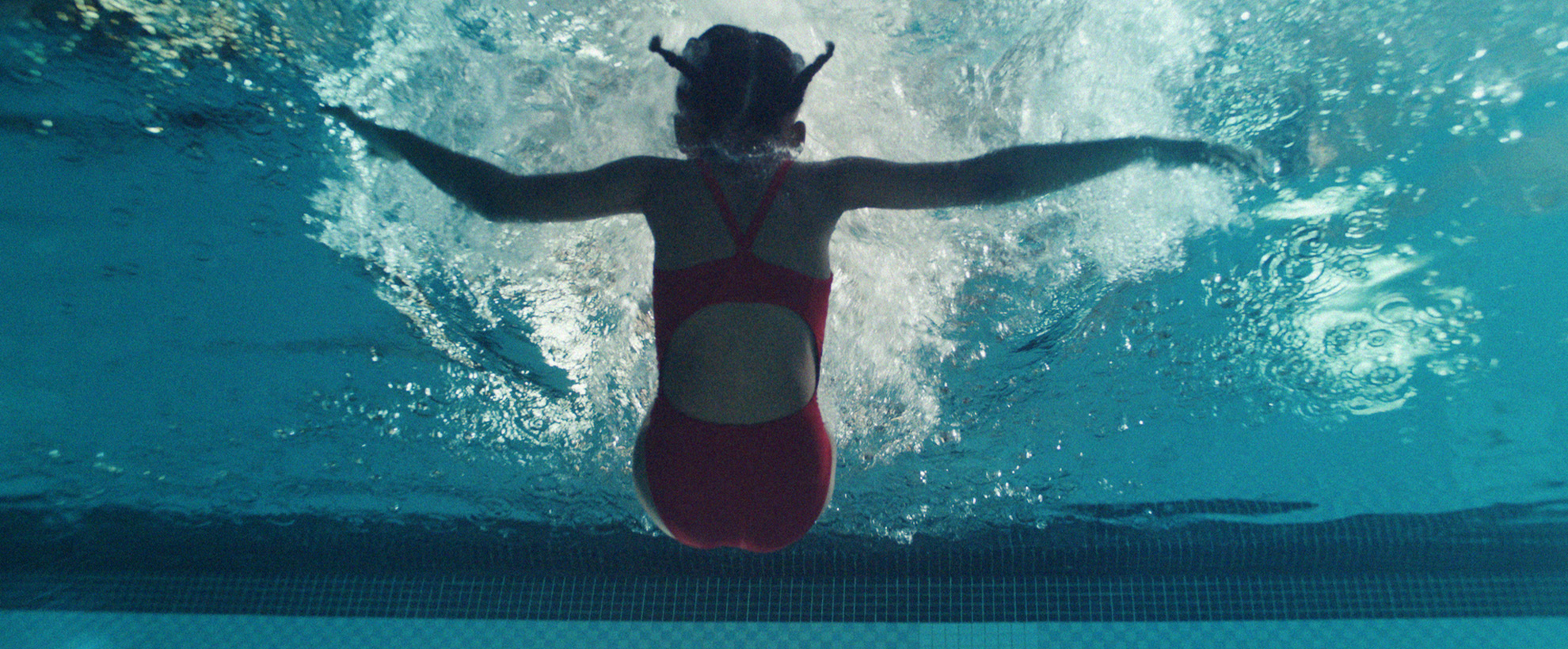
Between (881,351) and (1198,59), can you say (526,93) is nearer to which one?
(881,351)

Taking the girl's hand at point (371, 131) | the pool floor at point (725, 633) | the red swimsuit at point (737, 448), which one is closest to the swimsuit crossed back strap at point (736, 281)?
the red swimsuit at point (737, 448)

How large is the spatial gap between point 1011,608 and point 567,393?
5.56 metres

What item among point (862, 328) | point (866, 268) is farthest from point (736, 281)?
point (862, 328)

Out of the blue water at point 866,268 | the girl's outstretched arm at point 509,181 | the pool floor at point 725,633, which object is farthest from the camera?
the pool floor at point 725,633

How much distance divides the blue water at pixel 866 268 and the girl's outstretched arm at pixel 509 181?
1.36 m

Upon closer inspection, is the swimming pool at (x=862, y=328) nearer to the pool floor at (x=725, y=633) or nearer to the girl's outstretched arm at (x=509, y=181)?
the pool floor at (x=725, y=633)

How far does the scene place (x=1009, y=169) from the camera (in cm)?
219

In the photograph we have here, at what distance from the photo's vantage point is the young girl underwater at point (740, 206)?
7.09ft

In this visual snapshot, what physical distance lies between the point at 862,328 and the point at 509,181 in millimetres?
3347

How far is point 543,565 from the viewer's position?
30.2 ft

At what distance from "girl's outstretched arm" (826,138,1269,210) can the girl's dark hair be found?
0.88 feet

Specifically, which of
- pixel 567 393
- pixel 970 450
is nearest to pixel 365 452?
pixel 567 393

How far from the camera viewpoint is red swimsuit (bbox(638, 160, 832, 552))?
2.27 metres

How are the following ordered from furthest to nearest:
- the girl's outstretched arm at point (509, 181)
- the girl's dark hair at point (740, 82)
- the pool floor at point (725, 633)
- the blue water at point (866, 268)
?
the pool floor at point (725, 633) → the blue water at point (866, 268) → the girl's outstretched arm at point (509, 181) → the girl's dark hair at point (740, 82)
